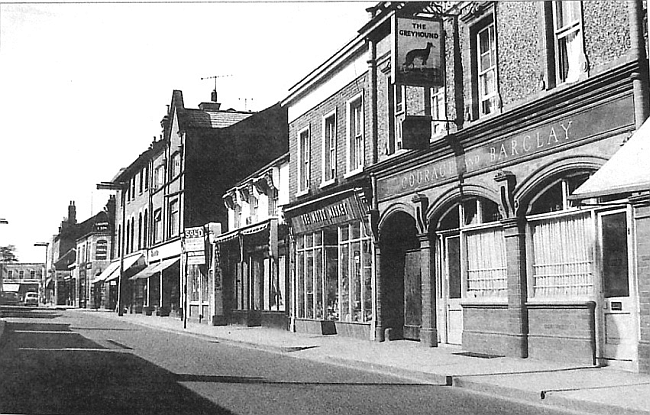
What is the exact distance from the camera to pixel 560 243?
11.9 meters

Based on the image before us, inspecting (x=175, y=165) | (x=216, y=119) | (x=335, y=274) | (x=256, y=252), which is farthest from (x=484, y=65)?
(x=175, y=165)

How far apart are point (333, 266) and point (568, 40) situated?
31.3ft

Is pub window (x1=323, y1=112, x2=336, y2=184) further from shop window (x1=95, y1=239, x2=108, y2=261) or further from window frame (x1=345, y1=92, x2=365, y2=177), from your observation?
shop window (x1=95, y1=239, x2=108, y2=261)

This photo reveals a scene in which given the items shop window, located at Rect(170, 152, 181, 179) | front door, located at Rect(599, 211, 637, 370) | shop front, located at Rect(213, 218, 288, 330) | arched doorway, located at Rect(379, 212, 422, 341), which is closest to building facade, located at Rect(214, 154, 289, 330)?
shop front, located at Rect(213, 218, 288, 330)

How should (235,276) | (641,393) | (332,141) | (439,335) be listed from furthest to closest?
(235,276)
(332,141)
(439,335)
(641,393)

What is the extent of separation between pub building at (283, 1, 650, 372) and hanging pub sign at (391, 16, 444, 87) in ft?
0.10

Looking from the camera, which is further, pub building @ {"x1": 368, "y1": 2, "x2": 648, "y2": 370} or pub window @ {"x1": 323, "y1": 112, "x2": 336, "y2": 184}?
pub window @ {"x1": 323, "y1": 112, "x2": 336, "y2": 184}

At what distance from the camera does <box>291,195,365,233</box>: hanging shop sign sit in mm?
18328

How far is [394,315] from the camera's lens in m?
17.2

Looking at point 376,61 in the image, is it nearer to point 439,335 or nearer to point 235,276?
point 439,335

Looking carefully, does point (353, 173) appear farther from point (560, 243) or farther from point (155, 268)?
point (155, 268)

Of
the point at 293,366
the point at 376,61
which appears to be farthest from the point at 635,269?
the point at 376,61

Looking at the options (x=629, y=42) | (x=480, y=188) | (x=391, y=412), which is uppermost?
(x=629, y=42)

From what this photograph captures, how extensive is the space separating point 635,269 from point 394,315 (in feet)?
24.3
